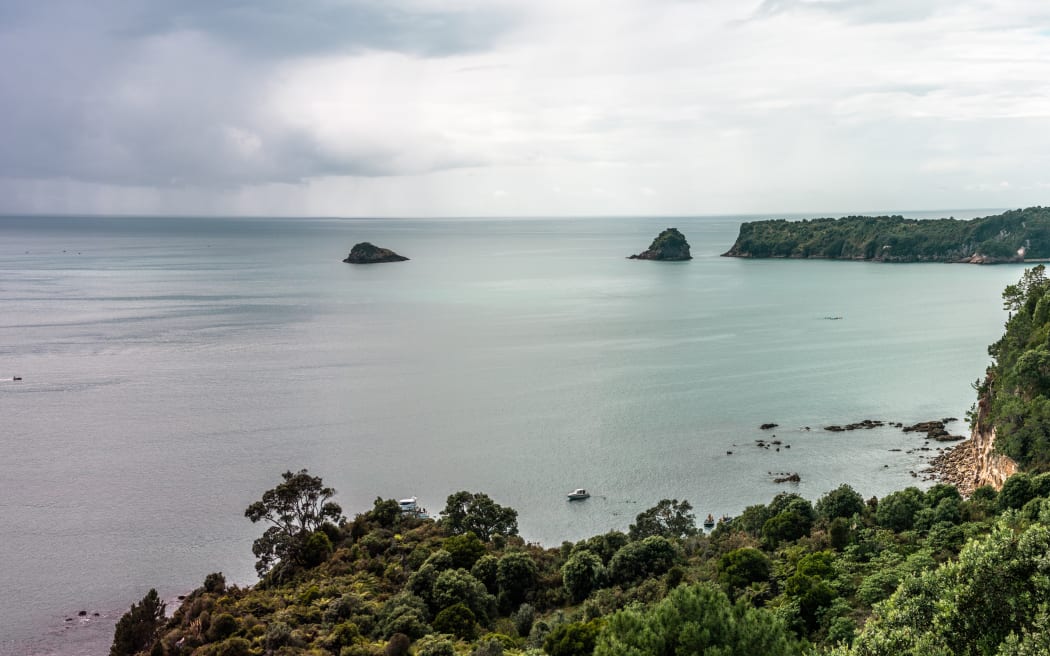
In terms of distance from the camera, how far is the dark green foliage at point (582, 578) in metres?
27.1

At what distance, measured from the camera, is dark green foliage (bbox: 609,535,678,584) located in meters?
27.2

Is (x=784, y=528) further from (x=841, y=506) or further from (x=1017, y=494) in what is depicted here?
(x=1017, y=494)

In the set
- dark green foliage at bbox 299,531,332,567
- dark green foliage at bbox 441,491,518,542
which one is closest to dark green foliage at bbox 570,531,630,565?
dark green foliage at bbox 441,491,518,542

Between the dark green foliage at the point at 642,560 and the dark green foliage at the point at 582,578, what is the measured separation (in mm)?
501

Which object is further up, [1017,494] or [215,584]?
[1017,494]

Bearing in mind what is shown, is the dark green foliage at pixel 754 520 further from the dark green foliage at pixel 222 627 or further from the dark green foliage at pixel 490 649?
the dark green foliage at pixel 222 627

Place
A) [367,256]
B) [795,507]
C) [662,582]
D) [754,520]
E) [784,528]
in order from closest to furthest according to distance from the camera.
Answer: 1. [662,582]
2. [784,528]
3. [795,507]
4. [754,520]
5. [367,256]

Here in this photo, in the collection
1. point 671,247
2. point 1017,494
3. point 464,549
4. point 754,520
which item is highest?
point 671,247

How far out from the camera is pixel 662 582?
25.4m

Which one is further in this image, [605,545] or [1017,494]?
[605,545]

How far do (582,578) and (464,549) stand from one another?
4.79m

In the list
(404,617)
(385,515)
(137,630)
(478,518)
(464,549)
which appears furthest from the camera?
(385,515)

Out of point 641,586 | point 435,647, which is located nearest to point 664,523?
point 641,586

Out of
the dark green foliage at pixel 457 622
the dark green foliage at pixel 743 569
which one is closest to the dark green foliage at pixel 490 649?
the dark green foliage at pixel 457 622
